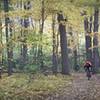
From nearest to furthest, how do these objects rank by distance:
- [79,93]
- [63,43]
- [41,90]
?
1. [79,93]
2. [41,90]
3. [63,43]

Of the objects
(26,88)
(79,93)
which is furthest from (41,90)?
(79,93)

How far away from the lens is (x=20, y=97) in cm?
1684

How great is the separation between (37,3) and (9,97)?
40.0 ft

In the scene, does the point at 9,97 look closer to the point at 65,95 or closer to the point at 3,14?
the point at 65,95

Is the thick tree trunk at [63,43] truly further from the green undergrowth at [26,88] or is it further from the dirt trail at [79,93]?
the dirt trail at [79,93]

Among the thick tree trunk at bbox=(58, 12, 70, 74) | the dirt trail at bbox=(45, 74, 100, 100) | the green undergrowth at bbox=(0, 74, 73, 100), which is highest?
the thick tree trunk at bbox=(58, 12, 70, 74)

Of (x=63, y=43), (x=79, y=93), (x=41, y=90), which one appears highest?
(x=63, y=43)

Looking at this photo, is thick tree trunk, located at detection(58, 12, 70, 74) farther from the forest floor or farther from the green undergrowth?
the forest floor

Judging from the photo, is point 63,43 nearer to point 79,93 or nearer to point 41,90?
point 41,90

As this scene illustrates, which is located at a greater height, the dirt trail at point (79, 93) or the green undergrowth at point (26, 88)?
the green undergrowth at point (26, 88)

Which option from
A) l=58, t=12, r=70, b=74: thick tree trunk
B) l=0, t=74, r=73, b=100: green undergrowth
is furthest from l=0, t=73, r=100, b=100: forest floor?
l=58, t=12, r=70, b=74: thick tree trunk

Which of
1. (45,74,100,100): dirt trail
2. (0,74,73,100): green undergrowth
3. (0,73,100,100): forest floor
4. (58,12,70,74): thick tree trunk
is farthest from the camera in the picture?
(58,12,70,74): thick tree trunk

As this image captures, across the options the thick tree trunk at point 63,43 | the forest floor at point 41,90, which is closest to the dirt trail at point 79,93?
the forest floor at point 41,90

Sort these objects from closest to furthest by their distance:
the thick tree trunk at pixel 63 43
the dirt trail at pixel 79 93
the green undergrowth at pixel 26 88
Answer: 1. the green undergrowth at pixel 26 88
2. the dirt trail at pixel 79 93
3. the thick tree trunk at pixel 63 43
